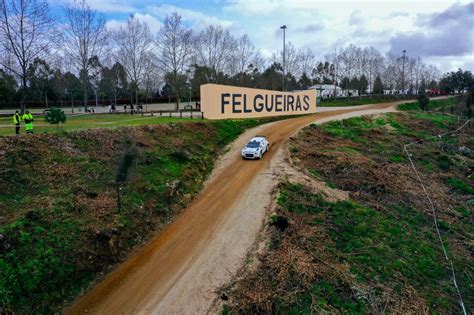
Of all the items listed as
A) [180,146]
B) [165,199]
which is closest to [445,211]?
[165,199]

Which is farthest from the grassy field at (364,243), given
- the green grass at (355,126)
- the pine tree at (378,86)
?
the pine tree at (378,86)

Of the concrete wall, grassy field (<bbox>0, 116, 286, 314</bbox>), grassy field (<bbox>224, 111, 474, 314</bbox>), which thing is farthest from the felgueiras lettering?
grassy field (<bbox>0, 116, 286, 314</bbox>)

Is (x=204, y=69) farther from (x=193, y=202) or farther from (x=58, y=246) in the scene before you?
(x=58, y=246)

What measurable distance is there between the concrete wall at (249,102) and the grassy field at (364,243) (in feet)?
41.7

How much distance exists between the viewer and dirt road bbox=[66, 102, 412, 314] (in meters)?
11.6

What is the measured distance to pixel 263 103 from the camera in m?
43.8

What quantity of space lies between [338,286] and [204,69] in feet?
206

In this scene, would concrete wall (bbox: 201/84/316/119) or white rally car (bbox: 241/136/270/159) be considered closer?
white rally car (bbox: 241/136/270/159)

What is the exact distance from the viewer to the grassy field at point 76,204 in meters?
11.7

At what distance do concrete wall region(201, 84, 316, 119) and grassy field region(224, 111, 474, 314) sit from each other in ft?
41.7

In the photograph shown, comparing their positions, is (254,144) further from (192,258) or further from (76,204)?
(76,204)

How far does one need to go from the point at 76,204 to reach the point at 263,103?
105ft

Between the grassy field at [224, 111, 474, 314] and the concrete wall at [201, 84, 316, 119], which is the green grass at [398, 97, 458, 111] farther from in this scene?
the grassy field at [224, 111, 474, 314]

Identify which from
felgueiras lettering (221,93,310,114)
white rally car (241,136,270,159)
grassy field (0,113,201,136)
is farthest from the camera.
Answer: felgueiras lettering (221,93,310,114)
